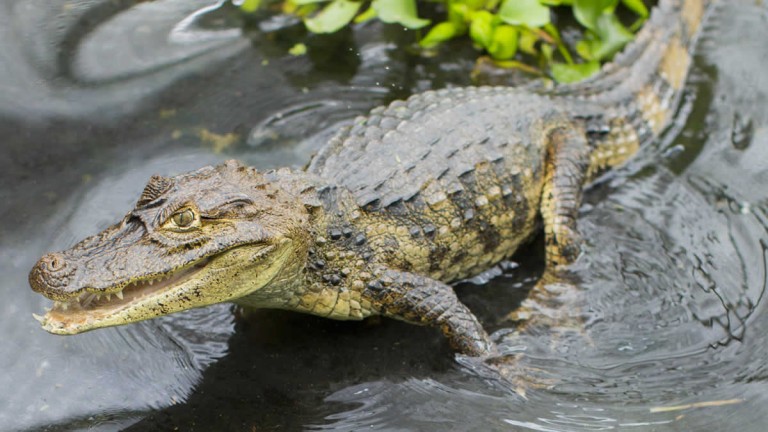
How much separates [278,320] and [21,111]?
6.95ft

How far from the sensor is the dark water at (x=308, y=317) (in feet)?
11.9

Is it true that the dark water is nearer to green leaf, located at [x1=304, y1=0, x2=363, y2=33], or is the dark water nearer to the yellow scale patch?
the yellow scale patch

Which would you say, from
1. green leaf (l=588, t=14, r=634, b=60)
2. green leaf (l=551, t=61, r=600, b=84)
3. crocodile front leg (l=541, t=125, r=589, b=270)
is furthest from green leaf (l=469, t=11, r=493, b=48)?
crocodile front leg (l=541, t=125, r=589, b=270)

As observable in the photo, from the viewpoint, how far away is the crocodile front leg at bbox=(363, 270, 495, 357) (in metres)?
3.79

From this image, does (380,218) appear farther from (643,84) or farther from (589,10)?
(589,10)

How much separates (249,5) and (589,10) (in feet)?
8.17

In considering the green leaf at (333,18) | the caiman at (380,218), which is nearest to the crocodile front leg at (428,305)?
the caiman at (380,218)

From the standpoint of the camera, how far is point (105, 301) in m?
3.23

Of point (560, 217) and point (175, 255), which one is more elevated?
point (175, 255)

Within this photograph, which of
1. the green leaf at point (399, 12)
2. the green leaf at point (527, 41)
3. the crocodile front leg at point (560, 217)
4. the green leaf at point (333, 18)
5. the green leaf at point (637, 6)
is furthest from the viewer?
the green leaf at point (637, 6)

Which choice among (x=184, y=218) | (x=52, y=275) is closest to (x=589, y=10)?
(x=184, y=218)

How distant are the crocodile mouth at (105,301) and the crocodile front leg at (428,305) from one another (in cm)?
90

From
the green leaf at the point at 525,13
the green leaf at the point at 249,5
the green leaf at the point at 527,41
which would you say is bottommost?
the green leaf at the point at 527,41

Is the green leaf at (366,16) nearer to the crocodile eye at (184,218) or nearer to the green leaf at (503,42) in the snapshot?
the green leaf at (503,42)
